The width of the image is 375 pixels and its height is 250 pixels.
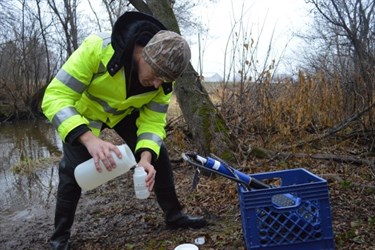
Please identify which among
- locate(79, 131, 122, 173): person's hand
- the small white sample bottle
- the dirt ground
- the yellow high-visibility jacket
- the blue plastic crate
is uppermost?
the yellow high-visibility jacket

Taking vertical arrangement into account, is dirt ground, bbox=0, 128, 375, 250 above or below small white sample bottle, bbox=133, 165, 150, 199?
below

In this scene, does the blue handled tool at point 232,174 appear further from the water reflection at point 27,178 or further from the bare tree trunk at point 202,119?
the water reflection at point 27,178

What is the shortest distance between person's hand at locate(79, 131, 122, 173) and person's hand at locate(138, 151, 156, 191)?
0.25m

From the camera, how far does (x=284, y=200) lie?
7.06 ft

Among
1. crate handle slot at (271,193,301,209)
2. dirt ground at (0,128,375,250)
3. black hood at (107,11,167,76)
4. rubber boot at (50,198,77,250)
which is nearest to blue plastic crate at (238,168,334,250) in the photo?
crate handle slot at (271,193,301,209)

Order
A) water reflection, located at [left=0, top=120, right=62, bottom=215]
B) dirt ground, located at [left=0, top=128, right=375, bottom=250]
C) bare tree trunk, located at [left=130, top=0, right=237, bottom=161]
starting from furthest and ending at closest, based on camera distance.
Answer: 1. water reflection, located at [left=0, top=120, right=62, bottom=215]
2. bare tree trunk, located at [left=130, top=0, right=237, bottom=161]
3. dirt ground, located at [left=0, top=128, right=375, bottom=250]

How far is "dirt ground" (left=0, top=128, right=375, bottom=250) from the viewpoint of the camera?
2.40 meters

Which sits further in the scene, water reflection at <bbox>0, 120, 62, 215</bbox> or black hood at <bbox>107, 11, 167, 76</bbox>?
water reflection at <bbox>0, 120, 62, 215</bbox>

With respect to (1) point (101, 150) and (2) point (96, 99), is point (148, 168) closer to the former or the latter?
(1) point (101, 150)

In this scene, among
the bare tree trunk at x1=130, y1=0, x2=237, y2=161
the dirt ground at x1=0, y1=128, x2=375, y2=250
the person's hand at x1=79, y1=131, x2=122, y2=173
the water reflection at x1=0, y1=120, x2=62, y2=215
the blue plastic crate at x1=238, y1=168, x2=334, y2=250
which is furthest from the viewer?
the water reflection at x1=0, y1=120, x2=62, y2=215

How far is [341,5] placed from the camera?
7.56 m

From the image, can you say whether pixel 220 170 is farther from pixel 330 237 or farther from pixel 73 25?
pixel 73 25

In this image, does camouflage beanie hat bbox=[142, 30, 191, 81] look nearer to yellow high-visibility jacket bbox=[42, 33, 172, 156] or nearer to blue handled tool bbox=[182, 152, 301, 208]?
yellow high-visibility jacket bbox=[42, 33, 172, 156]

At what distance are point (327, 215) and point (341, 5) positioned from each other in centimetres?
682
